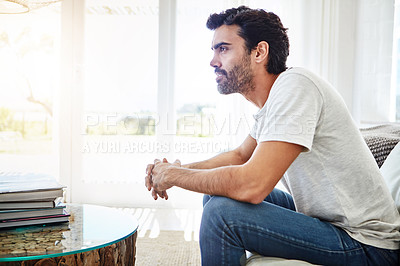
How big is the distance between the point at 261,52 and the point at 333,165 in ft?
1.84

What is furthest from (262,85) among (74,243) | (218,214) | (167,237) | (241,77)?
(167,237)

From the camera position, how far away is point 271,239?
1.12 metres

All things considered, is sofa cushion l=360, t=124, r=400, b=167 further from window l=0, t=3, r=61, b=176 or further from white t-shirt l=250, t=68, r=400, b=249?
window l=0, t=3, r=61, b=176

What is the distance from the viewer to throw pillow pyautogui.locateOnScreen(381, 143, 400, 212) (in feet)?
4.30

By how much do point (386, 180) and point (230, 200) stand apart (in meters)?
0.60

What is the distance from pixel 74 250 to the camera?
44.1 inches

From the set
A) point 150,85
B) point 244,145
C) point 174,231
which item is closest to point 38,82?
point 150,85

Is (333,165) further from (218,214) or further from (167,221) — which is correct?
(167,221)

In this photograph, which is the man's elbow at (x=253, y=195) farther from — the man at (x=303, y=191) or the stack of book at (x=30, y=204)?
Answer: the stack of book at (x=30, y=204)

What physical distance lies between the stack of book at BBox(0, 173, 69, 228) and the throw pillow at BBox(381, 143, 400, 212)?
3.77ft

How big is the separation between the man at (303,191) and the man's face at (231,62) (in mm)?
242

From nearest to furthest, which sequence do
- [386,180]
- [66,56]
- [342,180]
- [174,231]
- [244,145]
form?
1. [342,180]
2. [386,180]
3. [244,145]
4. [174,231]
5. [66,56]

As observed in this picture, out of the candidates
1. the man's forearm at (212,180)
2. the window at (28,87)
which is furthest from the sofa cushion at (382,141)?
the window at (28,87)

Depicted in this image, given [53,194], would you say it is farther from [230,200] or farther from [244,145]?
[244,145]
